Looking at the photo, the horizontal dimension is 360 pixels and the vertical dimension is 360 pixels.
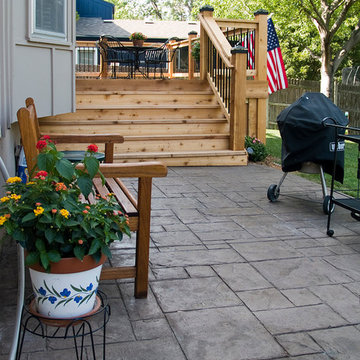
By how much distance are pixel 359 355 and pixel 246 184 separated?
4120 millimetres

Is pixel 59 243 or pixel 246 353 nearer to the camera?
pixel 59 243

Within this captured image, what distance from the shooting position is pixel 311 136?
16.8 ft

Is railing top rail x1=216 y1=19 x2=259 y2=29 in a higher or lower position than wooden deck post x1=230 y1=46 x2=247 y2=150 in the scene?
higher

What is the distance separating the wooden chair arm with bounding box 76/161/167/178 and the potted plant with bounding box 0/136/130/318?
0.39 metres

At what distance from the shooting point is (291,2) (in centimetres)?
1870

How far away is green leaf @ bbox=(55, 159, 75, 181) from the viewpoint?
230cm

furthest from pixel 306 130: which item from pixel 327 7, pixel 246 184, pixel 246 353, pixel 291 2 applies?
pixel 291 2

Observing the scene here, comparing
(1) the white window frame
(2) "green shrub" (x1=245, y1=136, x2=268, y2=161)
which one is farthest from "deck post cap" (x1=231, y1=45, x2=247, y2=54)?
(1) the white window frame

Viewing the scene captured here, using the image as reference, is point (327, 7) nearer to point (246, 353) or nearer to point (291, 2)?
point (291, 2)

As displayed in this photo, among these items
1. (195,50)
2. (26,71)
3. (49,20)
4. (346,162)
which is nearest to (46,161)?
(26,71)

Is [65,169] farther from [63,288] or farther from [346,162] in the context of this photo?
[346,162]

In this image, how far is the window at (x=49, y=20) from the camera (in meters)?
5.16

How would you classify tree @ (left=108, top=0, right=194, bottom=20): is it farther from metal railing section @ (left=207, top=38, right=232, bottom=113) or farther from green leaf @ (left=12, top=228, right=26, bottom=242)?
green leaf @ (left=12, top=228, right=26, bottom=242)

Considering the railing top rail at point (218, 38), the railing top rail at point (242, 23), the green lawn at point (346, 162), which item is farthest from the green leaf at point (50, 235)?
the railing top rail at point (242, 23)
